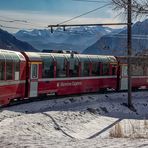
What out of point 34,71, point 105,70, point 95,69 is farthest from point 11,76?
point 105,70

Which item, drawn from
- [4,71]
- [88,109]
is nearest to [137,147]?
[4,71]

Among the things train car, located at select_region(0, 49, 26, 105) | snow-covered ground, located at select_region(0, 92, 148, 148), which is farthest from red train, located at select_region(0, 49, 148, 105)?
snow-covered ground, located at select_region(0, 92, 148, 148)

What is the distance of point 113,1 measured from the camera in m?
11.5

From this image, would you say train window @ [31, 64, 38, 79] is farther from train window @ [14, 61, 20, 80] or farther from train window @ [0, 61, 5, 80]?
train window @ [0, 61, 5, 80]

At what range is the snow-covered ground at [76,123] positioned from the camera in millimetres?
12977

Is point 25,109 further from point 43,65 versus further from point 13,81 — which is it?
point 43,65

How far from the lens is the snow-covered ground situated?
42.6ft

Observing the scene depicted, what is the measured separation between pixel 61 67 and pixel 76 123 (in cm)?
697

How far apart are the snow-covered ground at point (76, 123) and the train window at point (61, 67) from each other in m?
1.59

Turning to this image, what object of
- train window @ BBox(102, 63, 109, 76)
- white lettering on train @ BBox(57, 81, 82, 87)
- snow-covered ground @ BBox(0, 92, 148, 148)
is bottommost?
snow-covered ground @ BBox(0, 92, 148, 148)

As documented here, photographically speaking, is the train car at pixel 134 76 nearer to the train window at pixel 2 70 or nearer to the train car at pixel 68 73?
the train car at pixel 68 73

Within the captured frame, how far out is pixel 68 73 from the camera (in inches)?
1233

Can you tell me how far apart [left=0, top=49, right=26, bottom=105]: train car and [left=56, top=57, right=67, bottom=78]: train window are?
3.86 metres

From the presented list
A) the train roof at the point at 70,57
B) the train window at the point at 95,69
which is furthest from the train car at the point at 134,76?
the train window at the point at 95,69
